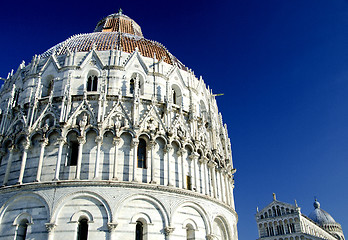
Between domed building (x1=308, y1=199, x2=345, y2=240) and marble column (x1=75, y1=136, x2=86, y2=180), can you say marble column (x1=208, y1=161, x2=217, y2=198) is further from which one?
domed building (x1=308, y1=199, x2=345, y2=240)

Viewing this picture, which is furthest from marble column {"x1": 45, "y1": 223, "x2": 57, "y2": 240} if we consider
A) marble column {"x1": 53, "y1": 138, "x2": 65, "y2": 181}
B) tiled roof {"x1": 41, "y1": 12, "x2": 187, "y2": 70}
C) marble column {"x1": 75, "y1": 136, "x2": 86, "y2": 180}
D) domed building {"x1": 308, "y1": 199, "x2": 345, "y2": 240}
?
domed building {"x1": 308, "y1": 199, "x2": 345, "y2": 240}

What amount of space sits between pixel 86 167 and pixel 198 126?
8.90m

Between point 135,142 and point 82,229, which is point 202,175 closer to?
point 135,142

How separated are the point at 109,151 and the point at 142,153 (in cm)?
214

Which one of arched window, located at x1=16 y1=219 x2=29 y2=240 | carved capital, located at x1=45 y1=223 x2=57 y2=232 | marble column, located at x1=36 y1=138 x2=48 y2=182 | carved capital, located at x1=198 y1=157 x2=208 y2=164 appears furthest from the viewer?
carved capital, located at x1=198 y1=157 x2=208 y2=164

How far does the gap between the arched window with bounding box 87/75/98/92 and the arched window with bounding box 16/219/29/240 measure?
9.30 metres

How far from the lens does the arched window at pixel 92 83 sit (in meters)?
23.4

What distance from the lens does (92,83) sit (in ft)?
76.8

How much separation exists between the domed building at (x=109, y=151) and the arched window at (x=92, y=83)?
0.07 m

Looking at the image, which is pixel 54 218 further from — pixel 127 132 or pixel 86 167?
pixel 127 132

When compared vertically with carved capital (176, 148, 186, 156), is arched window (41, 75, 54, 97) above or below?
above

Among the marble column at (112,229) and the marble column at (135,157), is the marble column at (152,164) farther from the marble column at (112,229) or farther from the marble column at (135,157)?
the marble column at (112,229)

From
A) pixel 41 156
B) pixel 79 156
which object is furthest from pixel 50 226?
pixel 41 156

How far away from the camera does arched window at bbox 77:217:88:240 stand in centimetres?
1842
